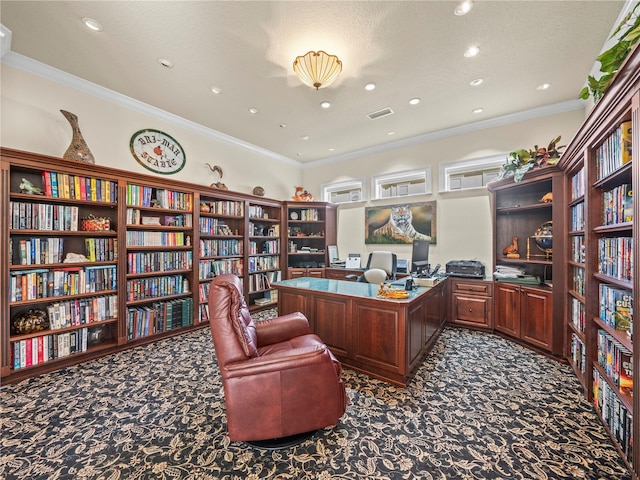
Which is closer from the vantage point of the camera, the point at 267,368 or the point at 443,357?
the point at 267,368

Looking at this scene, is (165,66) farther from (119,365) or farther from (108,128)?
(119,365)

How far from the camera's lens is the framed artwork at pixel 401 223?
178 inches

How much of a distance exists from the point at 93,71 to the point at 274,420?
3975 mm

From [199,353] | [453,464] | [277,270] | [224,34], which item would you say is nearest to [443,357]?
[453,464]

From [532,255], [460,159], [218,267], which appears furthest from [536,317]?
[218,267]

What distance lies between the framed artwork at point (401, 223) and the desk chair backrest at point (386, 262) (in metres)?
0.96

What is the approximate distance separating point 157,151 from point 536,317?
222 inches

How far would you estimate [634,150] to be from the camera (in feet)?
4.50

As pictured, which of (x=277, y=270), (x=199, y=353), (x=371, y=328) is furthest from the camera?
(x=277, y=270)

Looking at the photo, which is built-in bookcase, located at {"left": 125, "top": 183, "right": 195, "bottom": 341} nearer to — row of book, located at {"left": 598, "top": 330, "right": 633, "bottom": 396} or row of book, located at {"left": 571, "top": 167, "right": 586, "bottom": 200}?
row of book, located at {"left": 598, "top": 330, "right": 633, "bottom": 396}

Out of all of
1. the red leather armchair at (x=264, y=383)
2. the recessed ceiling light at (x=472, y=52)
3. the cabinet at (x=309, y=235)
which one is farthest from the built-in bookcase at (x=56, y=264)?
the recessed ceiling light at (x=472, y=52)

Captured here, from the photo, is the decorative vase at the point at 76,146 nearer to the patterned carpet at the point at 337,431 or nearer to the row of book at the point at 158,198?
the row of book at the point at 158,198

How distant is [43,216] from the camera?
256 cm

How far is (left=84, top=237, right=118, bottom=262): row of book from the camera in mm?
2900
